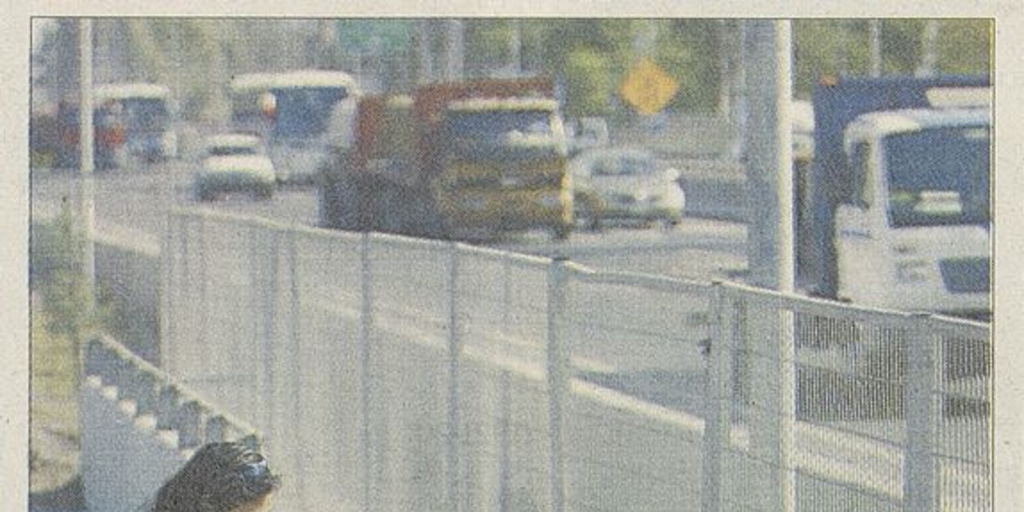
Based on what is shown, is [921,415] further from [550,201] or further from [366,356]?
[366,356]

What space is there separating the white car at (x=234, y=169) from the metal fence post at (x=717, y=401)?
0.85 metres

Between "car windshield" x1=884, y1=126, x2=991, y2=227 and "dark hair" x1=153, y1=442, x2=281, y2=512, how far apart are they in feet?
4.58

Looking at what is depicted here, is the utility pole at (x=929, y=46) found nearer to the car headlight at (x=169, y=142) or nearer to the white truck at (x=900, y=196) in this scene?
the white truck at (x=900, y=196)

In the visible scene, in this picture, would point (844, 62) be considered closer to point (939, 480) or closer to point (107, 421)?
point (939, 480)

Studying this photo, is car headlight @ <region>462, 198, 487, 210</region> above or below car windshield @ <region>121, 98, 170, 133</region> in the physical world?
below

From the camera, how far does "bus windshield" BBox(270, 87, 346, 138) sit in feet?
14.1

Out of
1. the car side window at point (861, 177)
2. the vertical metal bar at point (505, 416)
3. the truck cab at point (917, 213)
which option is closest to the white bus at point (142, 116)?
the vertical metal bar at point (505, 416)

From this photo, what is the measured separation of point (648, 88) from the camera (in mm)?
4160

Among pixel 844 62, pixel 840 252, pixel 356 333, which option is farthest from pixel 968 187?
pixel 356 333

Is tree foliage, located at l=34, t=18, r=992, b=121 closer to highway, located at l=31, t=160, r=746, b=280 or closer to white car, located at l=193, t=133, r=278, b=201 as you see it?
white car, located at l=193, t=133, r=278, b=201

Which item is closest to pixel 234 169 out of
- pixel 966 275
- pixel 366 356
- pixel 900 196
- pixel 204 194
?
pixel 204 194

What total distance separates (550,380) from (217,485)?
54.8 inches

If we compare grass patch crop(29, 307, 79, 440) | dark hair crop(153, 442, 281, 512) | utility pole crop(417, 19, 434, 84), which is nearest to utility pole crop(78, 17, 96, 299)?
grass patch crop(29, 307, 79, 440)
